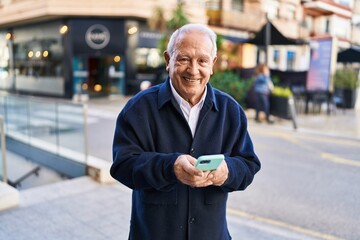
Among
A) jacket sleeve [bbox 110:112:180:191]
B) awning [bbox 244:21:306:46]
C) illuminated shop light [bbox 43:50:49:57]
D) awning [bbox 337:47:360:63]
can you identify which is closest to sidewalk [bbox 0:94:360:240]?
jacket sleeve [bbox 110:112:180:191]

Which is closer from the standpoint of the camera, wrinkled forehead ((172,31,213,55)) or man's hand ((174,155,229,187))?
man's hand ((174,155,229,187))

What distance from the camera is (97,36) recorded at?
19.2 meters

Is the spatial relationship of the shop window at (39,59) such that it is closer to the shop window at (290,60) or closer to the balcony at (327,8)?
the shop window at (290,60)

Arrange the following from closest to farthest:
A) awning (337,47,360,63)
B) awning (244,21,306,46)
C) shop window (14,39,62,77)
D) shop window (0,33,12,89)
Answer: awning (244,21,306,46), awning (337,47,360,63), shop window (14,39,62,77), shop window (0,33,12,89)

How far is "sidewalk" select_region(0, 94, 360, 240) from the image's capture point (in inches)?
148

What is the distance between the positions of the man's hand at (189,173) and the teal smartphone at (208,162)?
0.08 ft

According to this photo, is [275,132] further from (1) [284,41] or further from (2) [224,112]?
(2) [224,112]

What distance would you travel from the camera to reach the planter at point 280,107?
10.8 metres

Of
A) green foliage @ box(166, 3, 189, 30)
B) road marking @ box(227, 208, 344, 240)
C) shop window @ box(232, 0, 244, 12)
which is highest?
shop window @ box(232, 0, 244, 12)

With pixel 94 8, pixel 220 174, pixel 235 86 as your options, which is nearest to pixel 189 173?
pixel 220 174

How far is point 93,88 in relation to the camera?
2009cm

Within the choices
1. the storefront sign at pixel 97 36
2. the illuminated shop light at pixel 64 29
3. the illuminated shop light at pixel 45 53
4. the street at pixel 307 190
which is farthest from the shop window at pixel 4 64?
the street at pixel 307 190

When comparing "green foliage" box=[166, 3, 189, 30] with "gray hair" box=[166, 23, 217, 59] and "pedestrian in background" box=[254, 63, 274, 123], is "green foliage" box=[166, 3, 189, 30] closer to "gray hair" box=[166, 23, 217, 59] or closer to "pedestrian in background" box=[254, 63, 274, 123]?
"pedestrian in background" box=[254, 63, 274, 123]

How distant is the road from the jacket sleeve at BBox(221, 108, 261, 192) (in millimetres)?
2164
